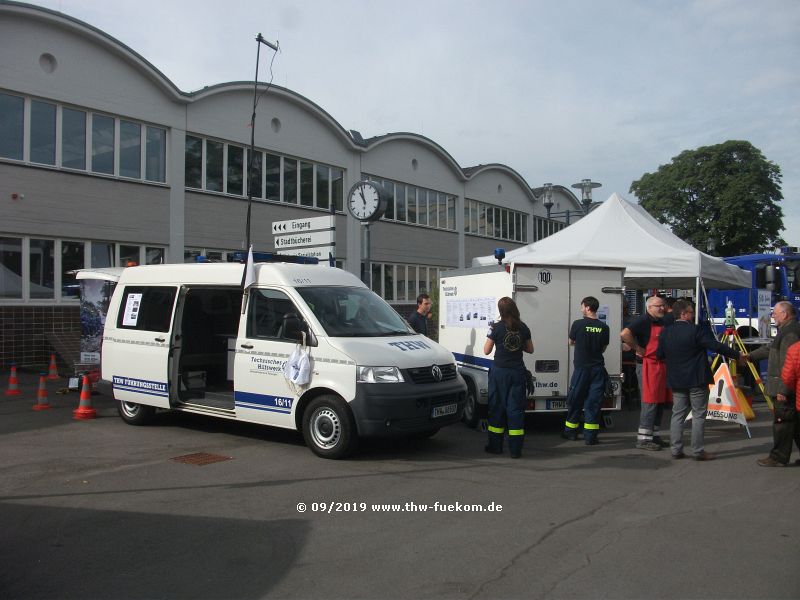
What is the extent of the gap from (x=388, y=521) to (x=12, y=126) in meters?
15.5

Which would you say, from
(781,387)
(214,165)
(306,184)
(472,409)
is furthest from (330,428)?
(306,184)

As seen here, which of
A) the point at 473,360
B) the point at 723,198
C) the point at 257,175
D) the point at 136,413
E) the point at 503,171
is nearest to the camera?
the point at 136,413

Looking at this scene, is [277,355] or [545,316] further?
[545,316]

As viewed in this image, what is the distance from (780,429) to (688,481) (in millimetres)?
1495

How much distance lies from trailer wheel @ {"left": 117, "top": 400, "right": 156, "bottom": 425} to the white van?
0.01 m

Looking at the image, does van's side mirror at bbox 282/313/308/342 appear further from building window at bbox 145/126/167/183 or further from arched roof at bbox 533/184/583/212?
arched roof at bbox 533/184/583/212

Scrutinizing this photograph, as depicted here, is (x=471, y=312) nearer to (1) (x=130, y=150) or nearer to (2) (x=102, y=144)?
(2) (x=102, y=144)

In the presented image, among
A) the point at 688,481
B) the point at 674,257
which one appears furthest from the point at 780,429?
the point at 674,257

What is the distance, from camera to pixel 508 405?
8195 millimetres

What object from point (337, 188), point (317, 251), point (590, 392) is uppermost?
point (337, 188)

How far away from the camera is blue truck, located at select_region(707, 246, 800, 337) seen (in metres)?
17.5

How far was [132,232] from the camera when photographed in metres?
19.1

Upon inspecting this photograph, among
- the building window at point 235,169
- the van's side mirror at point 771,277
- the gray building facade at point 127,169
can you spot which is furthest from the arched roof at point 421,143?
the van's side mirror at point 771,277

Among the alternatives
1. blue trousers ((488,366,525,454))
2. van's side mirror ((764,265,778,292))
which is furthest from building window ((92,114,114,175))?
van's side mirror ((764,265,778,292))
